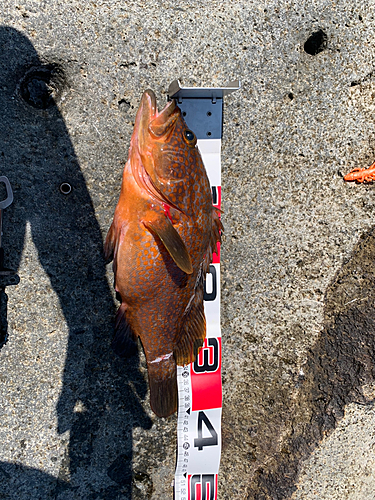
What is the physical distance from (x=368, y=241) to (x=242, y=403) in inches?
54.1

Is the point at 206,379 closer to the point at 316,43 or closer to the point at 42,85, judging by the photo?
the point at 42,85

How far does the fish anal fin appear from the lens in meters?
1.84

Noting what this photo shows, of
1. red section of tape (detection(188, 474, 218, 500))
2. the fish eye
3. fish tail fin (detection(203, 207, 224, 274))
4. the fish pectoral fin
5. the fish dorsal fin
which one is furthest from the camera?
red section of tape (detection(188, 474, 218, 500))

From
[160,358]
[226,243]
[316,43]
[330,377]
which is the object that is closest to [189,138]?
[226,243]

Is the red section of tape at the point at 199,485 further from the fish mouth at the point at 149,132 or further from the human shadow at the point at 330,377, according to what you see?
the fish mouth at the point at 149,132

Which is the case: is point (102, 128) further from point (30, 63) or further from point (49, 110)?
point (30, 63)

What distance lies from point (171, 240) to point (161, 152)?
1.31 ft

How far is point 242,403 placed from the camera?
88.5 inches

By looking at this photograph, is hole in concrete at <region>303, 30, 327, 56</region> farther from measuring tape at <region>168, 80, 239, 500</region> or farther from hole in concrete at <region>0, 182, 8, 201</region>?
hole in concrete at <region>0, 182, 8, 201</region>

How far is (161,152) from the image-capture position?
1.50 m

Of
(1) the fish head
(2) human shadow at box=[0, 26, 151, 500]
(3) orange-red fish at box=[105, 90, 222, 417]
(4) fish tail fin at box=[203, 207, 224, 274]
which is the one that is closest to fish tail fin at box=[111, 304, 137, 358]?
(3) orange-red fish at box=[105, 90, 222, 417]

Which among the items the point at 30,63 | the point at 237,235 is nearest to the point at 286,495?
the point at 237,235

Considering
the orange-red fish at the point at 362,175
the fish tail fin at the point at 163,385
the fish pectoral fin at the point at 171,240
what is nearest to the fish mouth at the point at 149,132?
the fish pectoral fin at the point at 171,240

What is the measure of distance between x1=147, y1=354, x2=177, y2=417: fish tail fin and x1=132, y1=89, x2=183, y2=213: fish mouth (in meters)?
0.92
